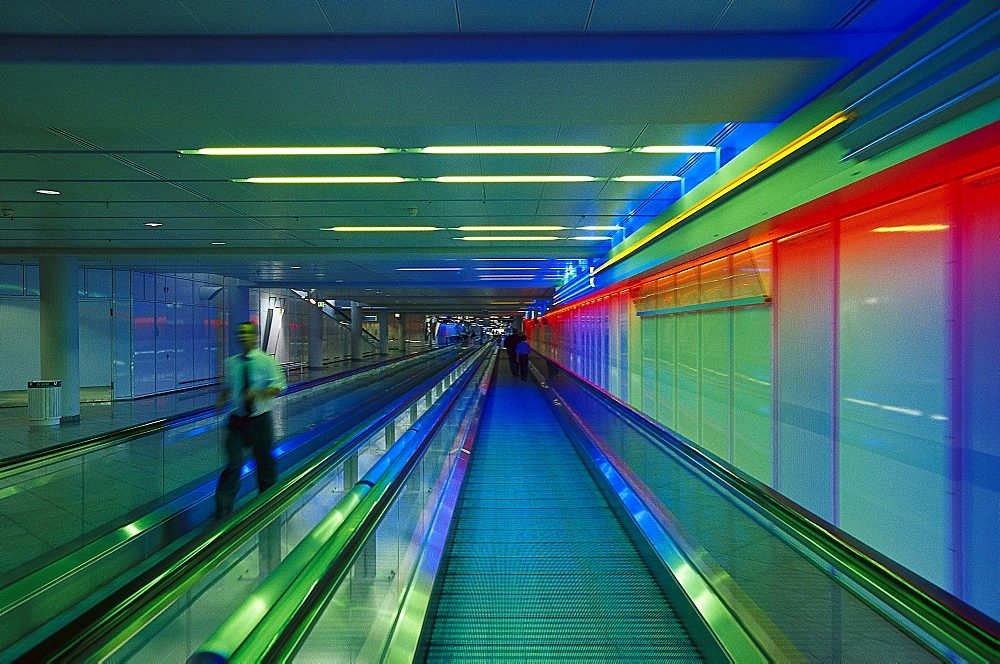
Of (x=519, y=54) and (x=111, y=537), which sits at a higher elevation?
(x=519, y=54)

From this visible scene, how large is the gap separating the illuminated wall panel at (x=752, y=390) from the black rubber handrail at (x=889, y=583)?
3014 mm

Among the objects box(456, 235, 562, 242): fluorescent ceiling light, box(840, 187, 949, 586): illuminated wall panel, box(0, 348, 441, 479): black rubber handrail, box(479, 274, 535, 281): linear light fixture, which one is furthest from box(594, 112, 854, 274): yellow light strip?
box(479, 274, 535, 281): linear light fixture

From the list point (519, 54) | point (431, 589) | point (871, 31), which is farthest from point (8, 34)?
point (871, 31)

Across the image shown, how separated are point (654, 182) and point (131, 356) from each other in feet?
51.9

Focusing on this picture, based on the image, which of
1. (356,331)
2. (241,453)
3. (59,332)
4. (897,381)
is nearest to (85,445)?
(241,453)

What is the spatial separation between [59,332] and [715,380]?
551 inches

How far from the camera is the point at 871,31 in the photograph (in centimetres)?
353

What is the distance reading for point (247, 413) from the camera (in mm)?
4938

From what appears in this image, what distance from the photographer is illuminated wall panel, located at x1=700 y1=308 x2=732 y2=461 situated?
25.2ft

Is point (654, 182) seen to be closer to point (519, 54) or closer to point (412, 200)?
point (412, 200)

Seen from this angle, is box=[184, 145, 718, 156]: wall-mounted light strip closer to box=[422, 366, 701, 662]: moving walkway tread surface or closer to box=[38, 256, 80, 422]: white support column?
box=[422, 366, 701, 662]: moving walkway tread surface

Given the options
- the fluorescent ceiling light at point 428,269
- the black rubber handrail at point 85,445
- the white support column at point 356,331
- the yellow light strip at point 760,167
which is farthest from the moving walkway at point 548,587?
the white support column at point 356,331

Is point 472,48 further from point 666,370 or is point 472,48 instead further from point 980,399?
point 666,370

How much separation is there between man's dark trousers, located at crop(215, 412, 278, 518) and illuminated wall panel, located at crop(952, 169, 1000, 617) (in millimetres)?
5419
